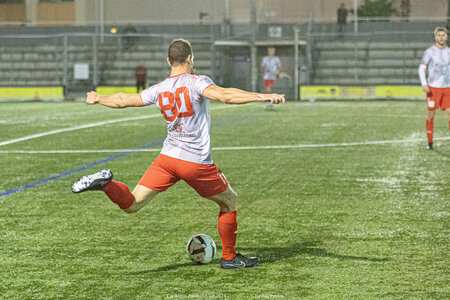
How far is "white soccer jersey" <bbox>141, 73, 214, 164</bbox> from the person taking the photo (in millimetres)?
5137

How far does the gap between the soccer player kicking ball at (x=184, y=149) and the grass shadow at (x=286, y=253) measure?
0.29 metres

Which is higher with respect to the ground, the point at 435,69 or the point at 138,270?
the point at 435,69

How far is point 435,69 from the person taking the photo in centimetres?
1259

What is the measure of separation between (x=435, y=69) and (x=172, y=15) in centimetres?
2405

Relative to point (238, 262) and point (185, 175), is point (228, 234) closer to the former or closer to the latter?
point (238, 262)

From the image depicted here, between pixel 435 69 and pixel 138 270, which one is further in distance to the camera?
pixel 435 69

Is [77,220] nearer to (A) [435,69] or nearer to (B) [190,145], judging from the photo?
(B) [190,145]

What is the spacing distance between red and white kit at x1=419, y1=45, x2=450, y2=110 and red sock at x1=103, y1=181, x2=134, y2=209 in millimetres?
8550

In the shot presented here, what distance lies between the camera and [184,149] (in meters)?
5.25

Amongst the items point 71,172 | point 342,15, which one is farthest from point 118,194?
point 342,15

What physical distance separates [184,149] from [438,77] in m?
8.57

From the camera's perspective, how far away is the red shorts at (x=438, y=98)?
41.5 ft

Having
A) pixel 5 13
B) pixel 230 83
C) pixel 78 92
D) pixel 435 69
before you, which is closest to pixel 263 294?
pixel 435 69

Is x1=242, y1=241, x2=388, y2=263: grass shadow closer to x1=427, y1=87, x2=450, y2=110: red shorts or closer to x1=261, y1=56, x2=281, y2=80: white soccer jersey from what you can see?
x1=427, y1=87, x2=450, y2=110: red shorts
